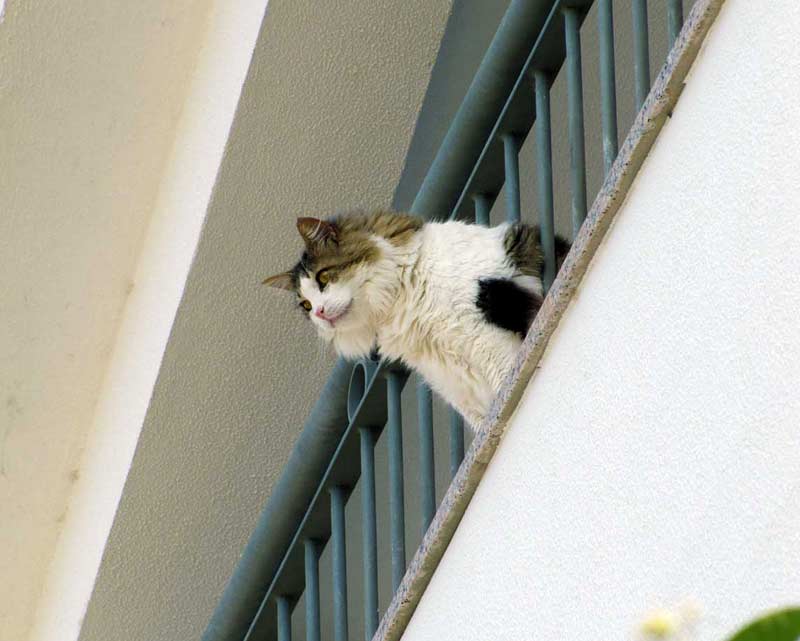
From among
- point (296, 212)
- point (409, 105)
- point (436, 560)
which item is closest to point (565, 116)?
point (409, 105)

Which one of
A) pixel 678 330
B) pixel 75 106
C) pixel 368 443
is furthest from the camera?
pixel 75 106

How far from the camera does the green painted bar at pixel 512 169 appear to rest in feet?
10.2

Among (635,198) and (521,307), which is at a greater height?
(635,198)

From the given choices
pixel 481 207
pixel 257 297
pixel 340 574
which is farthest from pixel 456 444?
pixel 257 297

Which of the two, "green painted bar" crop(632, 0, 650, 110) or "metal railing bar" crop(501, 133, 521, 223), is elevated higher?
"green painted bar" crop(632, 0, 650, 110)

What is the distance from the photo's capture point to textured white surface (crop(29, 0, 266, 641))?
4.15 m

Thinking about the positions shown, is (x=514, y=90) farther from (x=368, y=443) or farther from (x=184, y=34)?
(x=184, y=34)

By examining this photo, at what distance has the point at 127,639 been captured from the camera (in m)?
4.48

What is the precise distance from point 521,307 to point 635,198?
0.94 metres

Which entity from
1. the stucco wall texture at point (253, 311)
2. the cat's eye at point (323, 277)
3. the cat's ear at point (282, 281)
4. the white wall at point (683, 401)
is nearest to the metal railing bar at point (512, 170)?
the white wall at point (683, 401)

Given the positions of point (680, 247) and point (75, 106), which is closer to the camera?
point (680, 247)

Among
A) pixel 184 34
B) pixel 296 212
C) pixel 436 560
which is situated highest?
pixel 184 34

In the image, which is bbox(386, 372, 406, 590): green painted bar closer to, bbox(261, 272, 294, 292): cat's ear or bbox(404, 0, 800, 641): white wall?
bbox(404, 0, 800, 641): white wall

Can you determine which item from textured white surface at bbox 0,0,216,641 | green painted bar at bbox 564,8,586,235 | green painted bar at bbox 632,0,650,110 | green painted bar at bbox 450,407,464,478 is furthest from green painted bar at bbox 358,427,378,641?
textured white surface at bbox 0,0,216,641
